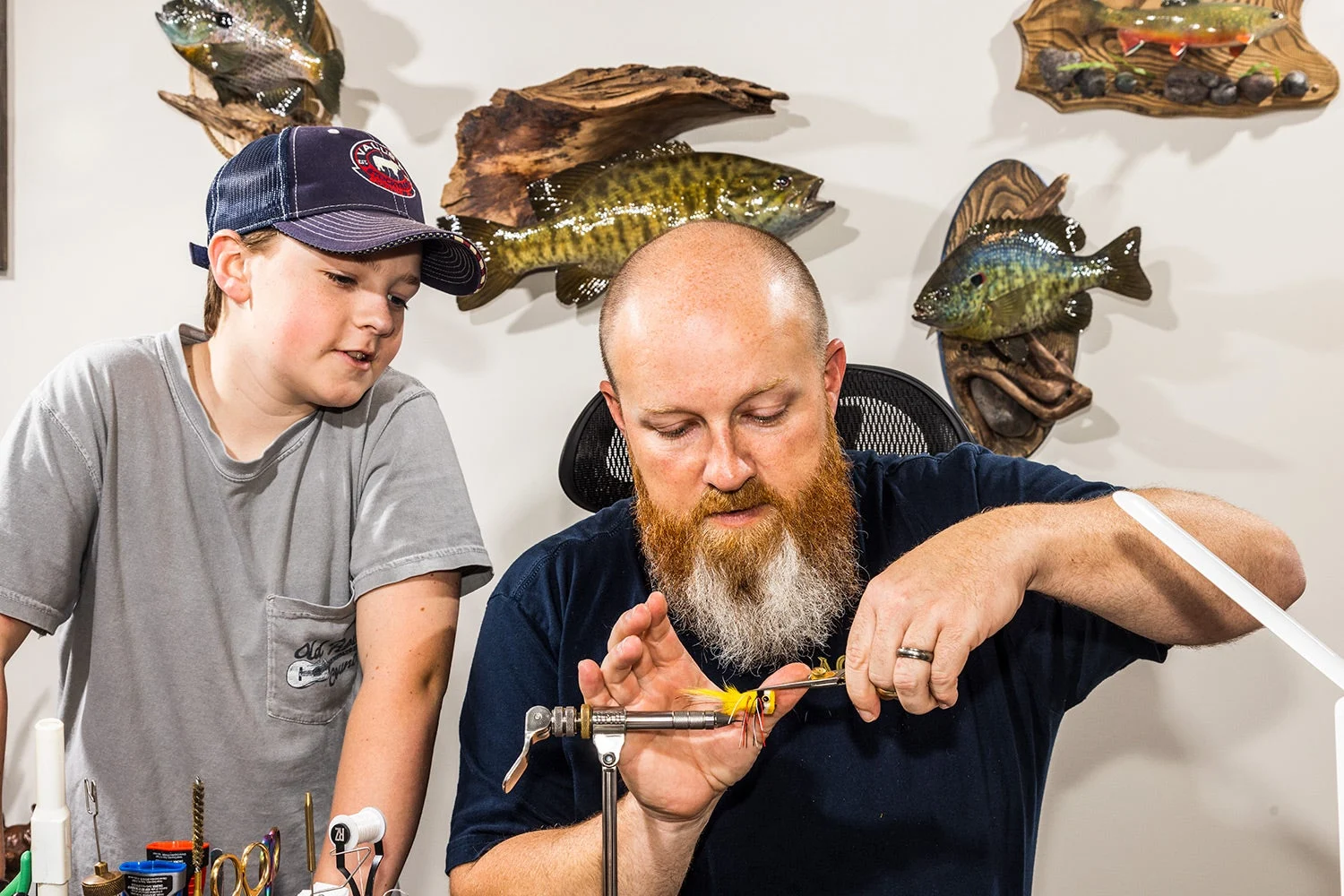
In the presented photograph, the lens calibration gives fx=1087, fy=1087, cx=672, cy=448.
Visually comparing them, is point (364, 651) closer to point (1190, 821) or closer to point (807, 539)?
point (807, 539)

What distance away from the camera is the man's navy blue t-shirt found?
4.40 feet

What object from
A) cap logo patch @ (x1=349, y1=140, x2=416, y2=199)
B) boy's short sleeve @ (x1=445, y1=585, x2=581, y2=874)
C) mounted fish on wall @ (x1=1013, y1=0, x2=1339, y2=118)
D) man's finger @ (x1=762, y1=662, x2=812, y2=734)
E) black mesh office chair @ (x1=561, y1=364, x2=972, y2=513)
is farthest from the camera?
mounted fish on wall @ (x1=1013, y1=0, x2=1339, y2=118)

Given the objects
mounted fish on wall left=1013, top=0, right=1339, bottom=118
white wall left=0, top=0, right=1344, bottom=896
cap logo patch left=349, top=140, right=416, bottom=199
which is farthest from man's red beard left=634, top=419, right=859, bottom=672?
mounted fish on wall left=1013, top=0, right=1339, bottom=118

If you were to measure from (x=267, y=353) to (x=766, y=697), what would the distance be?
2.89ft

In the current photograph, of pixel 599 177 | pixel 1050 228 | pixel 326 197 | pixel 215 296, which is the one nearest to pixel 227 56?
pixel 599 177

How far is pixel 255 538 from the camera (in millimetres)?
1497

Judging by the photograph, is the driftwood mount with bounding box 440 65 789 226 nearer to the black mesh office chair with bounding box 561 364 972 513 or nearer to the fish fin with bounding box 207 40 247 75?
the fish fin with bounding box 207 40 247 75

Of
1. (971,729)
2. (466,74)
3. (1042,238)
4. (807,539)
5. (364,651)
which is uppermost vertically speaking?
(466,74)

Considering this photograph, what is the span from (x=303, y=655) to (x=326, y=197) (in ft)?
2.06

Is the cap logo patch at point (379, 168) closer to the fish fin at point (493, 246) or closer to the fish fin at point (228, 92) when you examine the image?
the fish fin at point (493, 246)

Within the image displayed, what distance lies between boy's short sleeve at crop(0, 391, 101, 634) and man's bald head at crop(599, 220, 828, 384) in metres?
0.71

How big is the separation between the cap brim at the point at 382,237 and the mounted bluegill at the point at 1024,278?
3.72 ft

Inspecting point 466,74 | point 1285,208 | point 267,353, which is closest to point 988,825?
point 267,353

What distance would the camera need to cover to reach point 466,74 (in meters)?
2.52
